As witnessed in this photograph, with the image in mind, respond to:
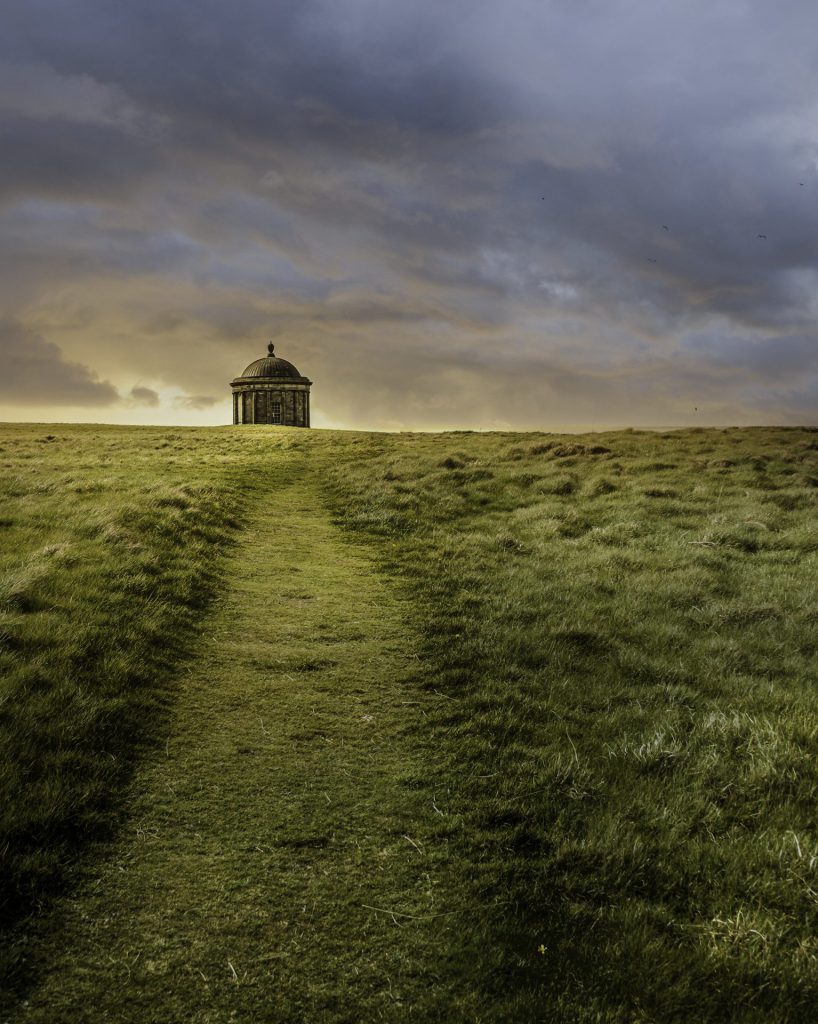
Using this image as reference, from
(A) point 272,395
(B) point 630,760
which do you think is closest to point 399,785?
(B) point 630,760

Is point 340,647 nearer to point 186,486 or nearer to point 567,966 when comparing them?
point 567,966

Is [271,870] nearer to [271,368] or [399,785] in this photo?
[399,785]

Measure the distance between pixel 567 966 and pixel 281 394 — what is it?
298 feet

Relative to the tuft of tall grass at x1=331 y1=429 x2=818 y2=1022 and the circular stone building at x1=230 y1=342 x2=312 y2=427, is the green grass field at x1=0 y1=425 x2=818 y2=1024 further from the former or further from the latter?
the circular stone building at x1=230 y1=342 x2=312 y2=427

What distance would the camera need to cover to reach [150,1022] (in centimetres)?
353

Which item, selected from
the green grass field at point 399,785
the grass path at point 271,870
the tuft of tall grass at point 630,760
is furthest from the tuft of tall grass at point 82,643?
the tuft of tall grass at point 630,760

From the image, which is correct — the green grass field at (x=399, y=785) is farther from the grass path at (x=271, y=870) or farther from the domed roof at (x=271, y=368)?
the domed roof at (x=271, y=368)

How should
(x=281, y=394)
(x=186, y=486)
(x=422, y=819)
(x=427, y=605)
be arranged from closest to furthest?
(x=422, y=819)
(x=427, y=605)
(x=186, y=486)
(x=281, y=394)

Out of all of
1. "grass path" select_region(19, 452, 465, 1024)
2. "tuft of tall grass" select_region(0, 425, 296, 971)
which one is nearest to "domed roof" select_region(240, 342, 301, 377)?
"tuft of tall grass" select_region(0, 425, 296, 971)

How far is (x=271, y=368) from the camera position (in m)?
92.3

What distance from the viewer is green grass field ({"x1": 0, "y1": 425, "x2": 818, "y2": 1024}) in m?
3.89

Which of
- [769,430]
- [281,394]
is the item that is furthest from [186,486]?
[281,394]

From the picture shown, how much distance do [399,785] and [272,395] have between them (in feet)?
292

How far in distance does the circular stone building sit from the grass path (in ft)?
280
